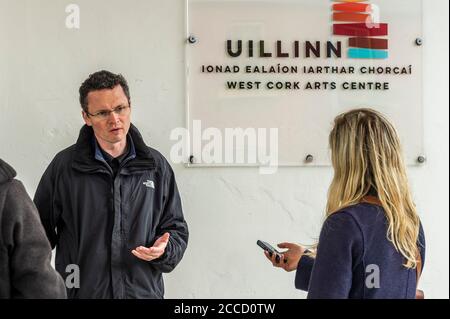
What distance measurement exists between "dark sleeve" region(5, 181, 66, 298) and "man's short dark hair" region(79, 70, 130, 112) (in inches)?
40.7

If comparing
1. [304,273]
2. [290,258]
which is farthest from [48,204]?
[304,273]

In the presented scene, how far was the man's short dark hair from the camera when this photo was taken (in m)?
2.70

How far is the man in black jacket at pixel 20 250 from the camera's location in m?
1.69

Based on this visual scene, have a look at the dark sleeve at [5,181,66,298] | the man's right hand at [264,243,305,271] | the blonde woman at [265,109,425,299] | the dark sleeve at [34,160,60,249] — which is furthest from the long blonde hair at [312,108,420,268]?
the dark sleeve at [34,160,60,249]

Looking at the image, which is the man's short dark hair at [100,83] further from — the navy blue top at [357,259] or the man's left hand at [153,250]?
the navy blue top at [357,259]

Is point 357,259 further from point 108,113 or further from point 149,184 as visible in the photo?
point 108,113

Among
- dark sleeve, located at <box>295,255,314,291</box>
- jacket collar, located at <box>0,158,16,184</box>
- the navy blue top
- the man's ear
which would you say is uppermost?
the man's ear

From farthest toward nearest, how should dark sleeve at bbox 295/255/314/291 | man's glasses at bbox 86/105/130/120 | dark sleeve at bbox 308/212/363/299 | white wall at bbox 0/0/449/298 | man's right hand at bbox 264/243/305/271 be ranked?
white wall at bbox 0/0/449/298, man's glasses at bbox 86/105/130/120, man's right hand at bbox 264/243/305/271, dark sleeve at bbox 295/255/314/291, dark sleeve at bbox 308/212/363/299

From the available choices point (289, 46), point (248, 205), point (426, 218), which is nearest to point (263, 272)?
point (248, 205)

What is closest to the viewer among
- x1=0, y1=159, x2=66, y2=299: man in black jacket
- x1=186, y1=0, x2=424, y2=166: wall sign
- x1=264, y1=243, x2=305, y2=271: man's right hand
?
x1=0, y1=159, x2=66, y2=299: man in black jacket

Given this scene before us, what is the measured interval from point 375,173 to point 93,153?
1172 mm

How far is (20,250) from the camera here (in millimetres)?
1690

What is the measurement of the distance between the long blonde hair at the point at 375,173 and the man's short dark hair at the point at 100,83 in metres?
1.04

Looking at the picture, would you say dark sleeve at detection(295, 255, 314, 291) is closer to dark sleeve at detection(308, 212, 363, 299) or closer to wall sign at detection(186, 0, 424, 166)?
dark sleeve at detection(308, 212, 363, 299)
